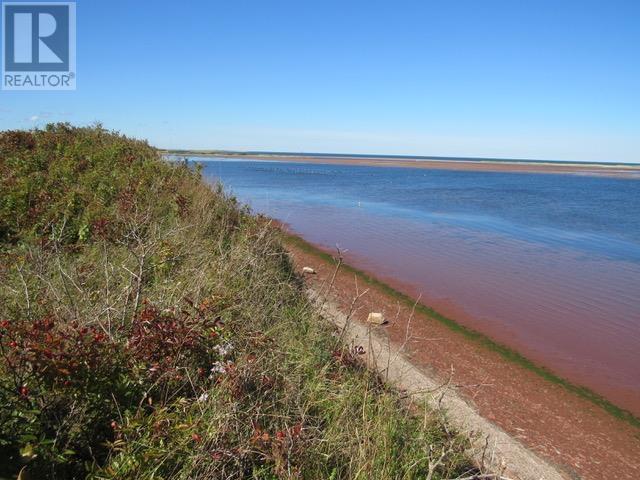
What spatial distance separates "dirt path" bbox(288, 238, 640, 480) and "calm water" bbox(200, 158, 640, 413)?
2.49 feet

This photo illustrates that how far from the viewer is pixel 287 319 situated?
549 cm

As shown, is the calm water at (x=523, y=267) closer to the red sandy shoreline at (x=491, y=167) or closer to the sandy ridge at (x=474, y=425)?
the sandy ridge at (x=474, y=425)

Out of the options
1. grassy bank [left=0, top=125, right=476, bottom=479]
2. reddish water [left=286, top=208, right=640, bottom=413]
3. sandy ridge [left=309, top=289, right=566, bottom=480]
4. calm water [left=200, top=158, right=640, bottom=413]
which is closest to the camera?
grassy bank [left=0, top=125, right=476, bottom=479]

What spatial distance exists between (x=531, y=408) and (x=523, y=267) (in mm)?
8354

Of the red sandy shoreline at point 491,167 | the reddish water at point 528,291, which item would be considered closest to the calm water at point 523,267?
the reddish water at point 528,291

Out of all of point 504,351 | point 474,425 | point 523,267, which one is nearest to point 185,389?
point 474,425

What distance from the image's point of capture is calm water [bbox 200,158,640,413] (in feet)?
29.0

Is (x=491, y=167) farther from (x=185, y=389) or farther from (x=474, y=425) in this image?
(x=185, y=389)

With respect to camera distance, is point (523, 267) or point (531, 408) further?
point (523, 267)

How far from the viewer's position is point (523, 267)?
14.4 m

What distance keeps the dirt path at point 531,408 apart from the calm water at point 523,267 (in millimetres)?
760

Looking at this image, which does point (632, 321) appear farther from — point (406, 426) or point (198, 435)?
point (198, 435)

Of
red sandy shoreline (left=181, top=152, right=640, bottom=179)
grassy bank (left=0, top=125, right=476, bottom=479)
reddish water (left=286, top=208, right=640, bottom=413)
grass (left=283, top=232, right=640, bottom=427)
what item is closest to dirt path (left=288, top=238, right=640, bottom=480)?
grass (left=283, top=232, right=640, bottom=427)

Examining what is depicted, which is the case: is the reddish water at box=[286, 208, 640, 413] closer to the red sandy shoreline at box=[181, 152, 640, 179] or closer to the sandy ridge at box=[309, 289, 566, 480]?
the sandy ridge at box=[309, 289, 566, 480]
